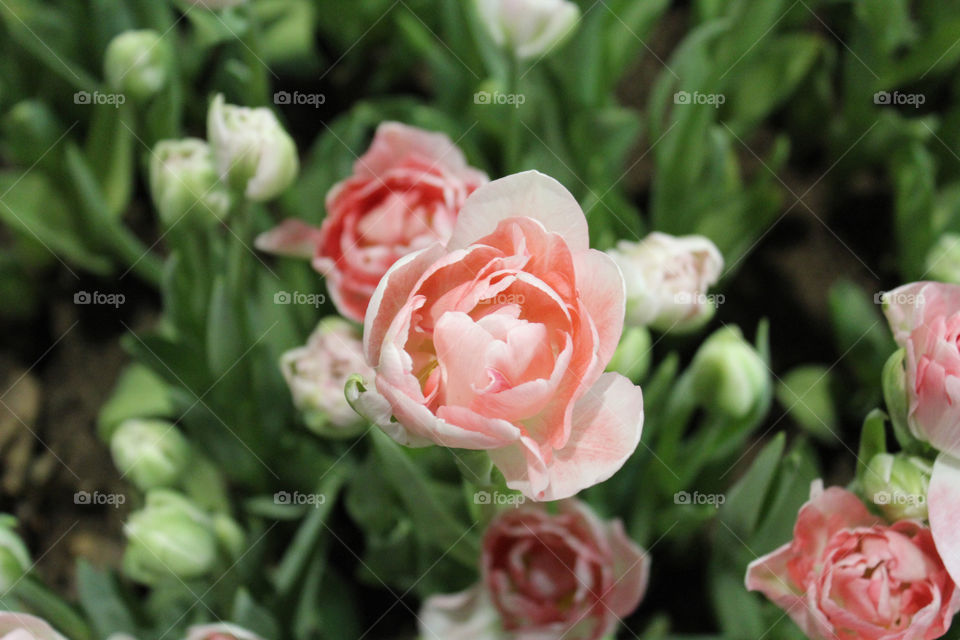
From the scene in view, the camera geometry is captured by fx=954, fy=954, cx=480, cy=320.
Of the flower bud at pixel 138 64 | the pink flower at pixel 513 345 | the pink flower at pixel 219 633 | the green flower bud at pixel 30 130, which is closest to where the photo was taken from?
the pink flower at pixel 513 345

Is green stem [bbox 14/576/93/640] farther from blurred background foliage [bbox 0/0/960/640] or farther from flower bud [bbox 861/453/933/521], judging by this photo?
flower bud [bbox 861/453/933/521]

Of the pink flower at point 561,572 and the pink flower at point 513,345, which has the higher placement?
the pink flower at point 513,345

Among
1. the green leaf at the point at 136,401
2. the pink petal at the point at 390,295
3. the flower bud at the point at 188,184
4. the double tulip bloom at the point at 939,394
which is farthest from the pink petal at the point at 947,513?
the green leaf at the point at 136,401

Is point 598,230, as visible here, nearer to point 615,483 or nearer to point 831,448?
point 615,483

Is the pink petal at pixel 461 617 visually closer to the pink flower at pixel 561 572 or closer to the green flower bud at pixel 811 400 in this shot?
the pink flower at pixel 561 572

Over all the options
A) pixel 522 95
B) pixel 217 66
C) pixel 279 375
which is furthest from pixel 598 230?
pixel 217 66

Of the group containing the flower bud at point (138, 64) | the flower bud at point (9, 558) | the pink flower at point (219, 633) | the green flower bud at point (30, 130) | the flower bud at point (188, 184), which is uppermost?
the flower bud at point (138, 64)
